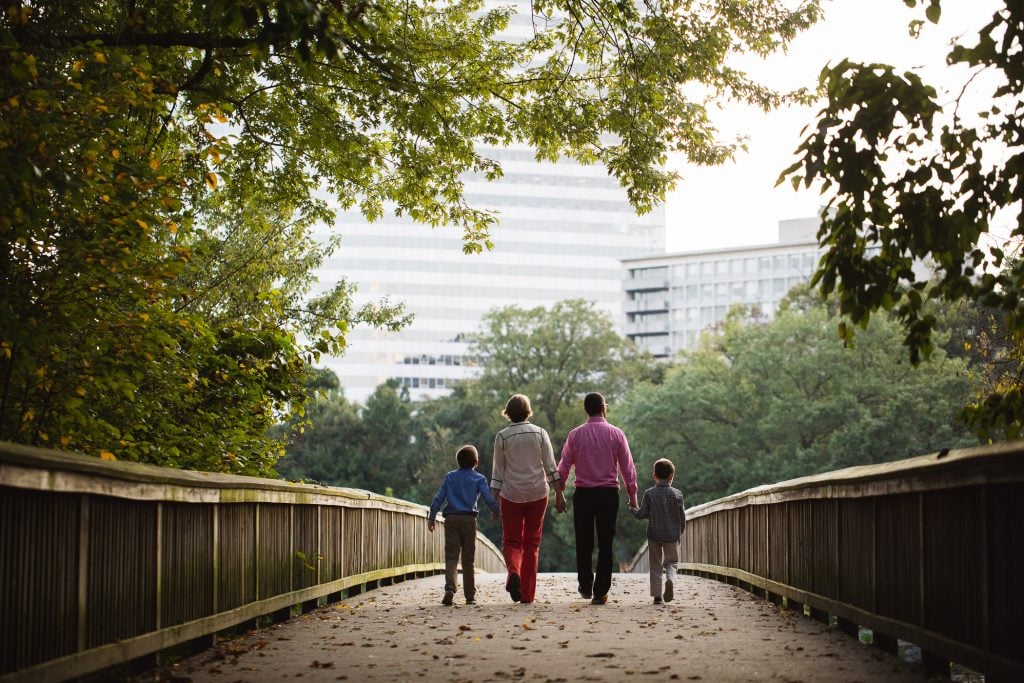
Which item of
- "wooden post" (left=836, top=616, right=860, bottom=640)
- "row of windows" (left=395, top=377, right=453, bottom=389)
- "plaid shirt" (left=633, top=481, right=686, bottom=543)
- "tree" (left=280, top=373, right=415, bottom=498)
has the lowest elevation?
"tree" (left=280, top=373, right=415, bottom=498)

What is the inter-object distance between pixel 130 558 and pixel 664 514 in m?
6.61

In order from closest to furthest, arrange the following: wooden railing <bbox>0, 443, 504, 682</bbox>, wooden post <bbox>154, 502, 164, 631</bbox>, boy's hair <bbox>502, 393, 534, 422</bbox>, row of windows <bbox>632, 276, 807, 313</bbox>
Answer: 1. wooden railing <bbox>0, 443, 504, 682</bbox>
2. wooden post <bbox>154, 502, 164, 631</bbox>
3. boy's hair <bbox>502, 393, 534, 422</bbox>
4. row of windows <bbox>632, 276, 807, 313</bbox>

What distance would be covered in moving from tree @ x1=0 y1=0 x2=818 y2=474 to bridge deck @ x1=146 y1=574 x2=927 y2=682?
206 centimetres

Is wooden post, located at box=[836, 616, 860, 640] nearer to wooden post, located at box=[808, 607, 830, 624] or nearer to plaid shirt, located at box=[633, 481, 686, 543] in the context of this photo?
wooden post, located at box=[808, 607, 830, 624]

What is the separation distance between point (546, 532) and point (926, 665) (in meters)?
62.0

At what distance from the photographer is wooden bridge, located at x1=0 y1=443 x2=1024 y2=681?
509cm

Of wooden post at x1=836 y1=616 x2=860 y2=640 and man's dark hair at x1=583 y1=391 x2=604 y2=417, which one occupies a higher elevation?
man's dark hair at x1=583 y1=391 x2=604 y2=417

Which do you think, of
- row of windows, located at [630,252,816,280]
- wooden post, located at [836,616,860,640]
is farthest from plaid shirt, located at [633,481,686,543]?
row of windows, located at [630,252,816,280]

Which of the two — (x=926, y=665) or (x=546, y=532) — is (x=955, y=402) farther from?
(x=926, y=665)

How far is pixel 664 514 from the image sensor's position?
1177cm

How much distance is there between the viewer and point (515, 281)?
468 feet

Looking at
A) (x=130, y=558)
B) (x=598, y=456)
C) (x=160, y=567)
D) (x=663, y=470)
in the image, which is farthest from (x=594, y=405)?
(x=130, y=558)

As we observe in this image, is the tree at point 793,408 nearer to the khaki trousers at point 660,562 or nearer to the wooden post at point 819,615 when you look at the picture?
the khaki trousers at point 660,562

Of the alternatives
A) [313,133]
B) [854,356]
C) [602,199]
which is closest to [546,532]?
[854,356]
